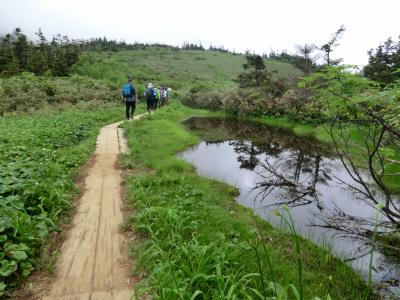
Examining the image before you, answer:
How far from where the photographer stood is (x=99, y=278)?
3621 millimetres

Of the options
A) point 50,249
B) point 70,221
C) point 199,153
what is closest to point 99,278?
point 50,249

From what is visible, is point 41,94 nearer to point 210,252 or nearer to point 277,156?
point 277,156

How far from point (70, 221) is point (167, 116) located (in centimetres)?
1592

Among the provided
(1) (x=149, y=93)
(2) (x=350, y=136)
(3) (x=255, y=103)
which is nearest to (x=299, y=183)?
(2) (x=350, y=136)

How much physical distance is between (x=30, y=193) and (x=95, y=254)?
5.44ft

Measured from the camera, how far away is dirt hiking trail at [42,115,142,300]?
11.2ft

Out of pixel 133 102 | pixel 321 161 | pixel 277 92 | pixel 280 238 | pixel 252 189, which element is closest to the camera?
pixel 280 238

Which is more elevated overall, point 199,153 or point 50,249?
point 50,249

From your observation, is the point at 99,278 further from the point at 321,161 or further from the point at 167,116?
the point at 167,116

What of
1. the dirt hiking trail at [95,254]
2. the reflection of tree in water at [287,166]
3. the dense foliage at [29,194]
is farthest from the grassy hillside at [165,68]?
the dirt hiking trail at [95,254]

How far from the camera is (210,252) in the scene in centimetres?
395

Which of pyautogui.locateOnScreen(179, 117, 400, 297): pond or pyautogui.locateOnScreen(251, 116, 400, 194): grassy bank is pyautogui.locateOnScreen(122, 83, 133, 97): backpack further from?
pyautogui.locateOnScreen(251, 116, 400, 194): grassy bank

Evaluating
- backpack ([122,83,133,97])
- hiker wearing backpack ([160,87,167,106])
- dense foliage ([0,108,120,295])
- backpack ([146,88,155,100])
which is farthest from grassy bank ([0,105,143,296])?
Answer: hiker wearing backpack ([160,87,167,106])

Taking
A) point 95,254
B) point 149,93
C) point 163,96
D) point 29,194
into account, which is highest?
point 149,93
